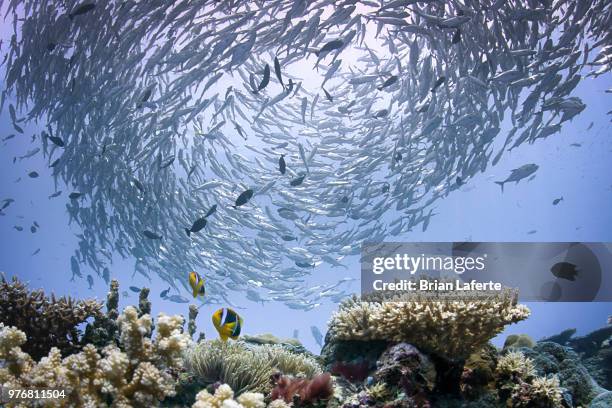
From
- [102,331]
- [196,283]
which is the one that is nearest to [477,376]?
[196,283]

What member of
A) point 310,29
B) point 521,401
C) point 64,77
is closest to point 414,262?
point 521,401

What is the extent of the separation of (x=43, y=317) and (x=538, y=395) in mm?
5238

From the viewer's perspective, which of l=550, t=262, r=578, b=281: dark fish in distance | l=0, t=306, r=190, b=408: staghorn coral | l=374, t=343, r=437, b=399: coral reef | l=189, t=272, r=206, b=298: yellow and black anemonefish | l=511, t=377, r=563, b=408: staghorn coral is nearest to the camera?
l=0, t=306, r=190, b=408: staghorn coral

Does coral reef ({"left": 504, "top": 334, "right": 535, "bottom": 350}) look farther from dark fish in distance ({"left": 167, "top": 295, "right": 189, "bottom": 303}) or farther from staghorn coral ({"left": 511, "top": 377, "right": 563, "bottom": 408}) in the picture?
dark fish in distance ({"left": 167, "top": 295, "right": 189, "bottom": 303})

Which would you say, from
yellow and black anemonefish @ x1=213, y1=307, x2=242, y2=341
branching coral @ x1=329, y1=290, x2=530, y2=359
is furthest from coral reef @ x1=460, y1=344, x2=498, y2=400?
yellow and black anemonefish @ x1=213, y1=307, x2=242, y2=341

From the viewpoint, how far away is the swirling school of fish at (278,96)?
26.7 ft

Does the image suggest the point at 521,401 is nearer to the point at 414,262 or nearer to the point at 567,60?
the point at 414,262

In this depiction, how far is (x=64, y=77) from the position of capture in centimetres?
1057

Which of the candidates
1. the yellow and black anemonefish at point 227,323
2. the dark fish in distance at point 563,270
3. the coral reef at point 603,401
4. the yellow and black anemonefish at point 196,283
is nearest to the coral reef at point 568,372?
the coral reef at point 603,401

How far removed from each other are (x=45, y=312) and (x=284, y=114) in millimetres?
10035

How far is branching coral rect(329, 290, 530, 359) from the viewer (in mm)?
3770

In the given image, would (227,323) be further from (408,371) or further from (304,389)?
(408,371)

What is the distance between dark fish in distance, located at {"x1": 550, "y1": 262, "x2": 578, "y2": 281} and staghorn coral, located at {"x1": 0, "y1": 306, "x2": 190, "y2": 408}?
1183cm

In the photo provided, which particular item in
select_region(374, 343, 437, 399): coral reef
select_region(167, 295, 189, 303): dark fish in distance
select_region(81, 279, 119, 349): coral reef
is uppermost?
select_region(167, 295, 189, 303): dark fish in distance
